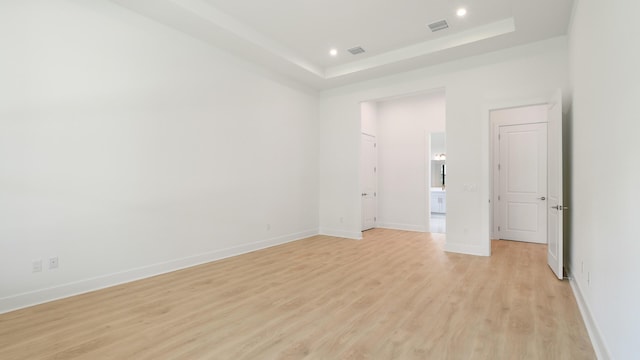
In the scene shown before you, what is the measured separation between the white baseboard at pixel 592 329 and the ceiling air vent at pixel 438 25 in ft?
12.2

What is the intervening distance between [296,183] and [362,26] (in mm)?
3263

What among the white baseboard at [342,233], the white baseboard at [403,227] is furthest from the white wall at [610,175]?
the white baseboard at [403,227]

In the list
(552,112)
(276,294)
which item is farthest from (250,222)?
(552,112)

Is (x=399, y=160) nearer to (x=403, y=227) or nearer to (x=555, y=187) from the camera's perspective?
(x=403, y=227)

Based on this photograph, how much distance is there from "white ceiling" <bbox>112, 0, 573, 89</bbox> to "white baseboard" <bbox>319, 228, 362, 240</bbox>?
3.37 m

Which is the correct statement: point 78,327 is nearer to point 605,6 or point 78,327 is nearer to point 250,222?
point 250,222

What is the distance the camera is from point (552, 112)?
433 cm

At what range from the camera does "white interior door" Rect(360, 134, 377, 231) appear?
24.5 ft

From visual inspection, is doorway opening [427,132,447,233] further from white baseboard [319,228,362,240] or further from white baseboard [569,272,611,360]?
white baseboard [569,272,611,360]

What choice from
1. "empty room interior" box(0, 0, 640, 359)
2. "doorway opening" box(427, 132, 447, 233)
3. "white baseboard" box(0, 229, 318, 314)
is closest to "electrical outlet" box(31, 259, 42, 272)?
"empty room interior" box(0, 0, 640, 359)

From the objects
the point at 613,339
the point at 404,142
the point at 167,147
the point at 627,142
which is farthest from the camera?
the point at 404,142

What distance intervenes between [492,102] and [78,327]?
5.99 meters

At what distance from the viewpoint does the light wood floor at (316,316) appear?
223cm

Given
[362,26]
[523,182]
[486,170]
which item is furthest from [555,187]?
[362,26]
